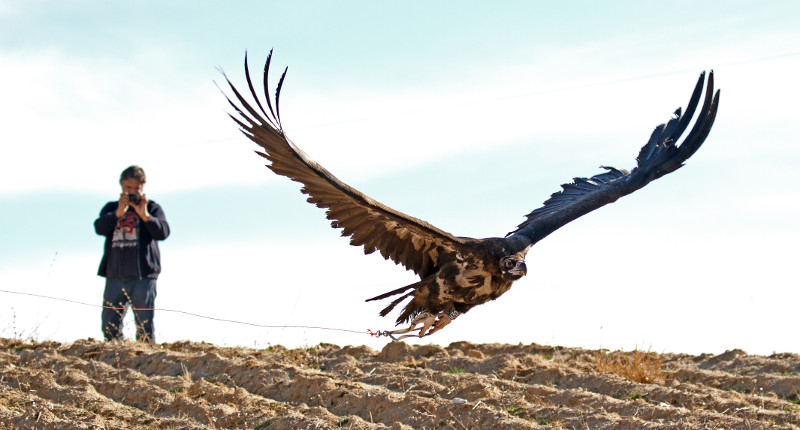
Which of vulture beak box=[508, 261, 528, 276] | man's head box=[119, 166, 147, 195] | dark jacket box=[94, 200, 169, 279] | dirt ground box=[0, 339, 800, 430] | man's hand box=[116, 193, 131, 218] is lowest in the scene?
dirt ground box=[0, 339, 800, 430]

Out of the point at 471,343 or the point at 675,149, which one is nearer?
the point at 675,149

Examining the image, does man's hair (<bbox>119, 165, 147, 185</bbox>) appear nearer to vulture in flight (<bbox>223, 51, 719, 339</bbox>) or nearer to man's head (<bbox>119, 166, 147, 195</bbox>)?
man's head (<bbox>119, 166, 147, 195</bbox>)

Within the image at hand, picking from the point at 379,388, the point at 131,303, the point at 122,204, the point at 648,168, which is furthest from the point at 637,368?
the point at 122,204

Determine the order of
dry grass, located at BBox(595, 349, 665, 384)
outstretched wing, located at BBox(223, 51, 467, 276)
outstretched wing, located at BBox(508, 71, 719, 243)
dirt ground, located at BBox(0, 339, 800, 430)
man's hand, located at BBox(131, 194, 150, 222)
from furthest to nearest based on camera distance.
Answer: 1. man's hand, located at BBox(131, 194, 150, 222)
2. dry grass, located at BBox(595, 349, 665, 384)
3. outstretched wing, located at BBox(508, 71, 719, 243)
4. dirt ground, located at BBox(0, 339, 800, 430)
5. outstretched wing, located at BBox(223, 51, 467, 276)

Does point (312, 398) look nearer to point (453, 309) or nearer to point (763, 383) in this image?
point (453, 309)

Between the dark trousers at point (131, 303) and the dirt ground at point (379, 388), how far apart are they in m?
0.35

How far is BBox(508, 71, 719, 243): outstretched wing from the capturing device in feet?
20.7

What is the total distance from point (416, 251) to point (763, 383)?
14.3 feet

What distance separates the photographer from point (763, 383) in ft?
25.9

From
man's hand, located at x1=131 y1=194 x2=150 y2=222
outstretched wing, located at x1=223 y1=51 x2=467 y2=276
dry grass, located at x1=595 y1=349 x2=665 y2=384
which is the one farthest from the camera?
man's hand, located at x1=131 y1=194 x2=150 y2=222

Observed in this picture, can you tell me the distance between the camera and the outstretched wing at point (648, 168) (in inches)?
248

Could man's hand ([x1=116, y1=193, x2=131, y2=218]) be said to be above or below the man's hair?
below

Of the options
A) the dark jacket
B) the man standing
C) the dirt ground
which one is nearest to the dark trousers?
the man standing

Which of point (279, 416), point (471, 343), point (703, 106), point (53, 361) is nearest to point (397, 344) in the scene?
point (471, 343)
